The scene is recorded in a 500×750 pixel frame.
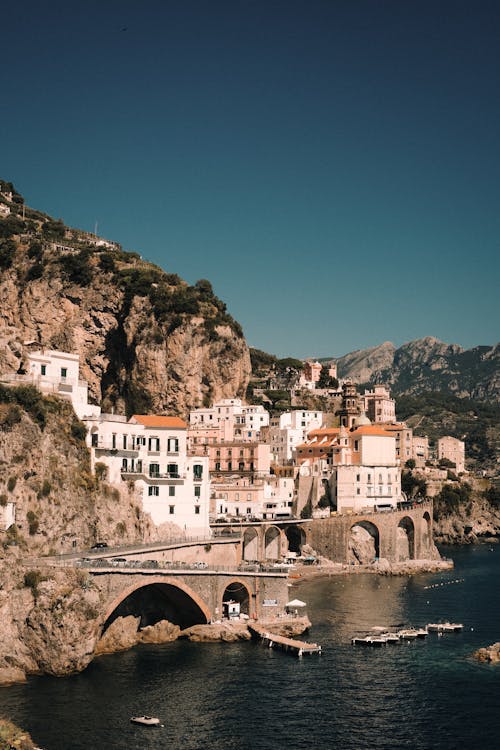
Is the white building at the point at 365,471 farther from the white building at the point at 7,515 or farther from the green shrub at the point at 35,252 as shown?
the white building at the point at 7,515

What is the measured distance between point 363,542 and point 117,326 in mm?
44343

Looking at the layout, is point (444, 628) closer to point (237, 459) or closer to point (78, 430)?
point (78, 430)

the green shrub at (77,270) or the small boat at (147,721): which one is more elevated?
the green shrub at (77,270)

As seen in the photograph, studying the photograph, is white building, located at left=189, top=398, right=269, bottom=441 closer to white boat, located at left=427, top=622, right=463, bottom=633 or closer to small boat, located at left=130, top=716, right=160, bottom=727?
white boat, located at left=427, top=622, right=463, bottom=633

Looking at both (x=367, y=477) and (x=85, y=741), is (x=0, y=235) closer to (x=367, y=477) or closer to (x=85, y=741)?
(x=367, y=477)

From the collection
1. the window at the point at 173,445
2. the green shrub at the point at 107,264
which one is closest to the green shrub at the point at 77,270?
the green shrub at the point at 107,264

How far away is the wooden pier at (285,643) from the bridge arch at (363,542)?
41.3m

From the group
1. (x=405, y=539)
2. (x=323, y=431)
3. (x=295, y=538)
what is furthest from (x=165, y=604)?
(x=323, y=431)

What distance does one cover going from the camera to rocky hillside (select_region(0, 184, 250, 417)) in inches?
4756

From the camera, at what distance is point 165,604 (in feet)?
226

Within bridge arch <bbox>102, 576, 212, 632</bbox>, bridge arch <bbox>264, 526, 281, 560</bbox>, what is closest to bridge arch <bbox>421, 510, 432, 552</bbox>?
bridge arch <bbox>264, 526, 281, 560</bbox>

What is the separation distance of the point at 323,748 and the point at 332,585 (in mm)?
48956

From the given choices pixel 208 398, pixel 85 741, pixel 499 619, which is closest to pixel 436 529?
pixel 208 398

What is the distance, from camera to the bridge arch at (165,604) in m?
65.4
